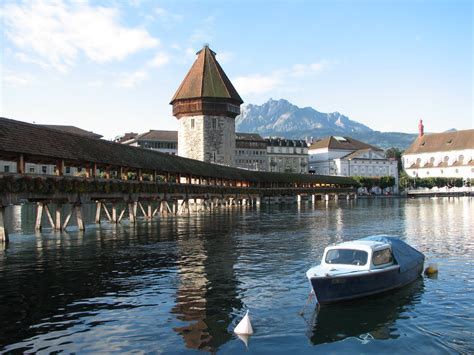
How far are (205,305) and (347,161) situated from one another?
149990 millimetres

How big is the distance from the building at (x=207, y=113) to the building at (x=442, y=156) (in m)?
101

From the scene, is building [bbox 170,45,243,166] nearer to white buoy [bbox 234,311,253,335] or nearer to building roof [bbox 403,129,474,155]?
white buoy [bbox 234,311,253,335]

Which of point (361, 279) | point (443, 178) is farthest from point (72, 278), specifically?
point (443, 178)

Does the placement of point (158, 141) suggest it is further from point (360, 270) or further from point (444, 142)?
point (360, 270)

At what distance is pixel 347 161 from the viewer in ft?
529

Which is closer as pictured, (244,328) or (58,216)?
(244,328)

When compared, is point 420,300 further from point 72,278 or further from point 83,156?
point 83,156

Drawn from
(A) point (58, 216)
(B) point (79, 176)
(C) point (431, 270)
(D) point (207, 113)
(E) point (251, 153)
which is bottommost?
(C) point (431, 270)

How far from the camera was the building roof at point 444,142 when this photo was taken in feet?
559

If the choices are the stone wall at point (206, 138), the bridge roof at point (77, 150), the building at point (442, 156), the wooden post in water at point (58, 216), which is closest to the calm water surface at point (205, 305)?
the bridge roof at point (77, 150)

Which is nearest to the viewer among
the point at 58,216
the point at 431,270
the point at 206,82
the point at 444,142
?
the point at 431,270

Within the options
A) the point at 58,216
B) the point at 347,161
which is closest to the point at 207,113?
the point at 58,216

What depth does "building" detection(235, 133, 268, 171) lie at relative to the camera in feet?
509

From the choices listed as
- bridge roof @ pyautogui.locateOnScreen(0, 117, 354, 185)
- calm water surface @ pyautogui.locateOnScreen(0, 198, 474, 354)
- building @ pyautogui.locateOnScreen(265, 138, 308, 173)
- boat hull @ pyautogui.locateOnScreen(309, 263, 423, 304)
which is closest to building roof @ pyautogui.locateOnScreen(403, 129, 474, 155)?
building @ pyautogui.locateOnScreen(265, 138, 308, 173)
